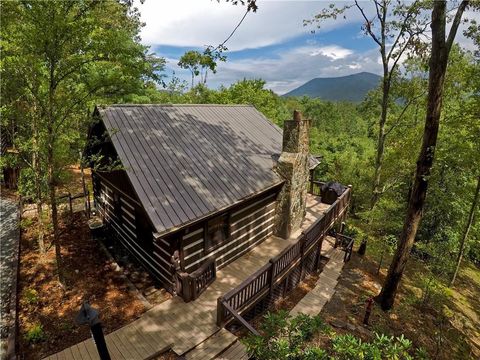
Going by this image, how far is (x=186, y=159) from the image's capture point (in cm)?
1111

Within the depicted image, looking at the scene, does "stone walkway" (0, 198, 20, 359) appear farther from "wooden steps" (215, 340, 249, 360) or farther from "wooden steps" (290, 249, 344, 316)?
"wooden steps" (290, 249, 344, 316)

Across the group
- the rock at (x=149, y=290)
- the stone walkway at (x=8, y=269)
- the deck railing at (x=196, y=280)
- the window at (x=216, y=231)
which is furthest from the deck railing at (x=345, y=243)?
the stone walkway at (x=8, y=269)

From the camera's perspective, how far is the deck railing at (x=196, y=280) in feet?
29.2

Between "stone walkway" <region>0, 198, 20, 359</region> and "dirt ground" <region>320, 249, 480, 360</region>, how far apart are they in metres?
9.70

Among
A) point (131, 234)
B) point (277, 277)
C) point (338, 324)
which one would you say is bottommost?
point (338, 324)

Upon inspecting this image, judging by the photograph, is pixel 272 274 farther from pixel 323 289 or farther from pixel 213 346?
pixel 323 289

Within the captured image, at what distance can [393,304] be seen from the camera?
12.1 m

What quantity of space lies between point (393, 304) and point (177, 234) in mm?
9954

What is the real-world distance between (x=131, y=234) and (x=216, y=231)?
3.87m

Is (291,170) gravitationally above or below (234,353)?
above

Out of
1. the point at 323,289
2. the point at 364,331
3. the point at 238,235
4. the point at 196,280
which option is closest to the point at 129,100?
the point at 238,235

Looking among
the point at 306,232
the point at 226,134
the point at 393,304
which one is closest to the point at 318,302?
the point at 306,232

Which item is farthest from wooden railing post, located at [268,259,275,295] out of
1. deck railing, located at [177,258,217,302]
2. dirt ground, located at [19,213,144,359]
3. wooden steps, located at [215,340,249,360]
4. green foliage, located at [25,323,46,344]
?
green foliage, located at [25,323,46,344]

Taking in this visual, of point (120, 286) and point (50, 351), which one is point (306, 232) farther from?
point (50, 351)
